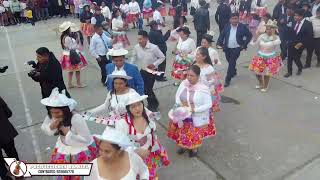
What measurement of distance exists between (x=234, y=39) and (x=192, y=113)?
3.98 m

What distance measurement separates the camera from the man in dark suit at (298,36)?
9.48 metres

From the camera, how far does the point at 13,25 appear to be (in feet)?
65.9

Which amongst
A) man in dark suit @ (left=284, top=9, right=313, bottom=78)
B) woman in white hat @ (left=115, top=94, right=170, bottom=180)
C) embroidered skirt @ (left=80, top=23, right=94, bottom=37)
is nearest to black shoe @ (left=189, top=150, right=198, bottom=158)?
woman in white hat @ (left=115, top=94, right=170, bottom=180)

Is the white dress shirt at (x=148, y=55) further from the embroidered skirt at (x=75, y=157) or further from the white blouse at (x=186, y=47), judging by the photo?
the embroidered skirt at (x=75, y=157)

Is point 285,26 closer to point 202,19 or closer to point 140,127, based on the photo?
Result: point 202,19

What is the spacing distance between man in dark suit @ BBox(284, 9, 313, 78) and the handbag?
5578 millimetres

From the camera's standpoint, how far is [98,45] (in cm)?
882

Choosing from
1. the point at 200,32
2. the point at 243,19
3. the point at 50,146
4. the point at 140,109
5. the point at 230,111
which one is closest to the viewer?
the point at 140,109

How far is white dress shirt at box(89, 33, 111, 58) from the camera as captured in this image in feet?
28.9

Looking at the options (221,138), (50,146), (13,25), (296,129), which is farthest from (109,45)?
(13,25)

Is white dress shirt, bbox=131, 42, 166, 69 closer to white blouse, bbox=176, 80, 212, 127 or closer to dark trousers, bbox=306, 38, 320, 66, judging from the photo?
white blouse, bbox=176, 80, 212, 127

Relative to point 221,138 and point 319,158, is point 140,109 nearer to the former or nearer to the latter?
point 221,138

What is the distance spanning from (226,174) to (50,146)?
3.25m

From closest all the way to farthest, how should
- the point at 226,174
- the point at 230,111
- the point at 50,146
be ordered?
the point at 226,174 → the point at 50,146 → the point at 230,111
